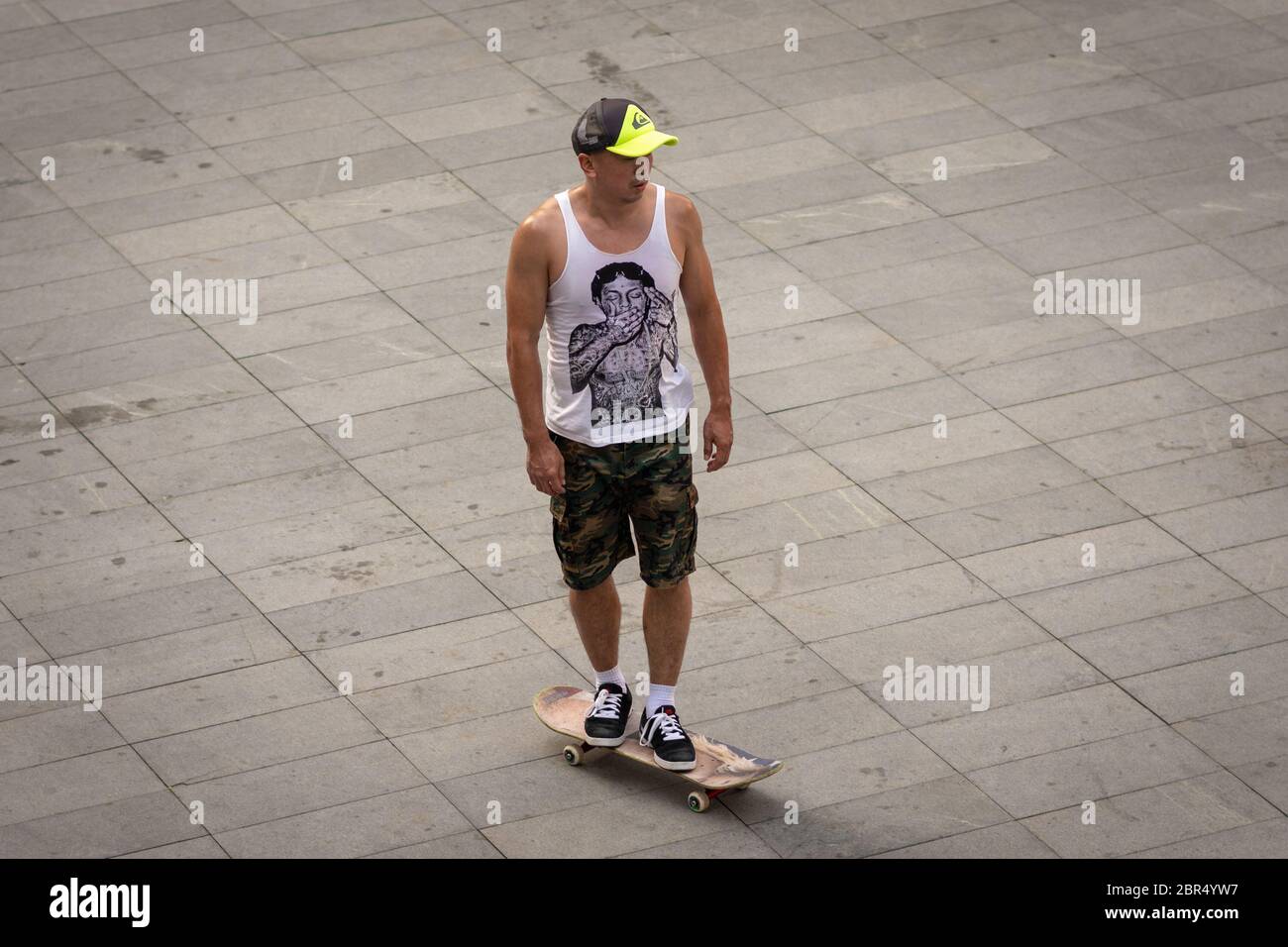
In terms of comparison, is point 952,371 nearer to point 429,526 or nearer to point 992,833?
point 429,526

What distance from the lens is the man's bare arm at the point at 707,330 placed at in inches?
261

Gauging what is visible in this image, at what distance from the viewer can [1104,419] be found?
30.3 feet

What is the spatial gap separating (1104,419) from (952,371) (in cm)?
82

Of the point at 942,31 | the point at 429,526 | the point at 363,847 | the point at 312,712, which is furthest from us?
the point at 942,31

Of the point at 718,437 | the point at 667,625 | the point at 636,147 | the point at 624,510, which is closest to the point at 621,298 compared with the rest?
the point at 636,147

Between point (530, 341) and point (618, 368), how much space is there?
31cm

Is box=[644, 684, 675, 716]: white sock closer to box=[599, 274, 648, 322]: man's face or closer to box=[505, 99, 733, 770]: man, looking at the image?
box=[505, 99, 733, 770]: man

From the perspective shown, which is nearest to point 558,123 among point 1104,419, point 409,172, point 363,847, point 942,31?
point 409,172

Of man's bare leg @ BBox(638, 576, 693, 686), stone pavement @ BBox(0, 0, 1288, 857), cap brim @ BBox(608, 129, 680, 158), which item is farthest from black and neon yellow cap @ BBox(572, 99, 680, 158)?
stone pavement @ BBox(0, 0, 1288, 857)

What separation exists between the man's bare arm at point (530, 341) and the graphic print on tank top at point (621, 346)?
14cm

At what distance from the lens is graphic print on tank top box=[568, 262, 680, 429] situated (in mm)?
6496

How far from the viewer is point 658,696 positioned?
6934 mm

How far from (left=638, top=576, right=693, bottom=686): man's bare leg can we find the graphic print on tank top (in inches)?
26.0

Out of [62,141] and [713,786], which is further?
[62,141]
